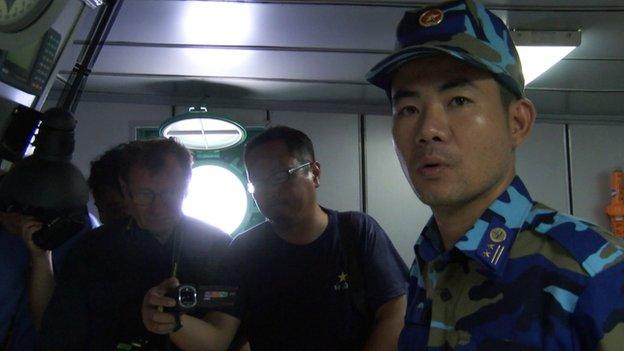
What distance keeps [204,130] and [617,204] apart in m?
3.10

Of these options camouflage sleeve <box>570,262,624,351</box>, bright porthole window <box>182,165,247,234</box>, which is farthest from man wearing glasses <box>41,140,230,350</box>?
bright porthole window <box>182,165,247,234</box>

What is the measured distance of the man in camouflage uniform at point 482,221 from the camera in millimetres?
955

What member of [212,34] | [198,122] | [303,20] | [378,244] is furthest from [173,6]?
[378,244]

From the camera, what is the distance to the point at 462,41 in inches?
46.4

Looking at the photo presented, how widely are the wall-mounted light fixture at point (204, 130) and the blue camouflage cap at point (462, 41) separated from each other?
8.63 ft

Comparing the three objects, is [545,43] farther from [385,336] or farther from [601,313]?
[601,313]

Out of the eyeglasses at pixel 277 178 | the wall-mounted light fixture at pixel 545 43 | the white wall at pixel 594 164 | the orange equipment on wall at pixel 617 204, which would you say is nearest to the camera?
the eyeglasses at pixel 277 178

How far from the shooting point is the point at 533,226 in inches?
43.5

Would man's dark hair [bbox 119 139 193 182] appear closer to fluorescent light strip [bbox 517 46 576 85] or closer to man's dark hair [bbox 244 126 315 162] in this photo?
man's dark hair [bbox 244 126 315 162]

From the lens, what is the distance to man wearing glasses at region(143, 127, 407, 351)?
2.15 m

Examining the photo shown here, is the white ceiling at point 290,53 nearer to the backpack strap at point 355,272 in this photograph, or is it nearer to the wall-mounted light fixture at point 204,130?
the wall-mounted light fixture at point 204,130

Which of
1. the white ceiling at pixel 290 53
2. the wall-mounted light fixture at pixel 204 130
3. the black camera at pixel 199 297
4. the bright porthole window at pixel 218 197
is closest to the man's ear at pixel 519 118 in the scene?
the black camera at pixel 199 297

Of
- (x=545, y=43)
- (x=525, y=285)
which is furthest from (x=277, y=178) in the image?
(x=545, y=43)

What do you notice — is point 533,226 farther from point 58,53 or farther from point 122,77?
point 122,77
